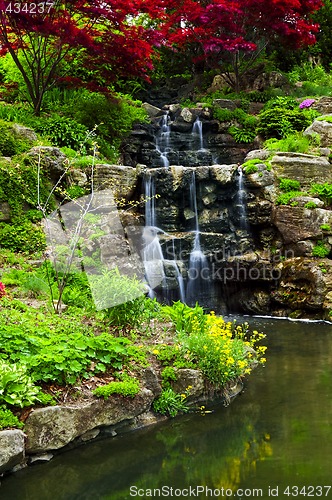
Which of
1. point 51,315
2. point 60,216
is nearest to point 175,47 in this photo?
point 60,216

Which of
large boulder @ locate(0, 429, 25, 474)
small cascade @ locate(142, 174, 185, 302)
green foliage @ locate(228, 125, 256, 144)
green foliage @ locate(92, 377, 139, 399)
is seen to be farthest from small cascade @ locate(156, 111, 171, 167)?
large boulder @ locate(0, 429, 25, 474)

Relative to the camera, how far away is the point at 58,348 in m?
5.82

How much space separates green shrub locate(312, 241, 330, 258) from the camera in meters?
12.0

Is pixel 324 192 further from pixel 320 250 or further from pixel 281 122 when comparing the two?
pixel 281 122

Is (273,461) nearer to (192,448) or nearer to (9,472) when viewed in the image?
(192,448)

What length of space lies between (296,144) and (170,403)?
1025 cm

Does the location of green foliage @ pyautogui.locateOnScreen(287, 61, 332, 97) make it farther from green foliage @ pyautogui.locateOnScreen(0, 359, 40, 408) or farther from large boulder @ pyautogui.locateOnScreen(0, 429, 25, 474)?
large boulder @ pyautogui.locateOnScreen(0, 429, 25, 474)

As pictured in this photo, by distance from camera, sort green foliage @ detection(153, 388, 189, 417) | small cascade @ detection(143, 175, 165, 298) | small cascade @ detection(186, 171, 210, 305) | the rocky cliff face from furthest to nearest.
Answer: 1. small cascade @ detection(186, 171, 210, 305)
2. the rocky cliff face
3. small cascade @ detection(143, 175, 165, 298)
4. green foliage @ detection(153, 388, 189, 417)

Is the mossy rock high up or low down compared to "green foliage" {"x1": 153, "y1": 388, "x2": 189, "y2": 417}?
up

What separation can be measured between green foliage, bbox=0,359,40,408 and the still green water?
69cm

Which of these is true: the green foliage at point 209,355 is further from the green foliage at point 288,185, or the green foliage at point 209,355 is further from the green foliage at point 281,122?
the green foliage at point 281,122

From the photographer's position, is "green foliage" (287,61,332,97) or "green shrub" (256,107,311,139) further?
"green foliage" (287,61,332,97)

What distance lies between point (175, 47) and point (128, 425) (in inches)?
778

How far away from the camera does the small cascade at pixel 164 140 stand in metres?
15.5
